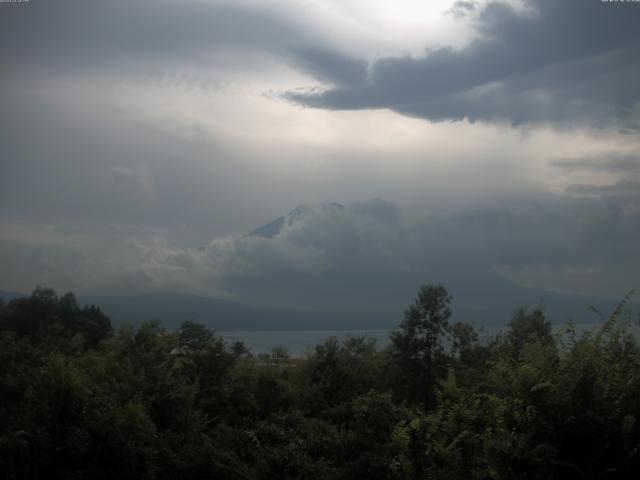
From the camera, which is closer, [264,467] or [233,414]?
[264,467]

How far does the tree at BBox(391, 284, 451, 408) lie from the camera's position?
49562 millimetres

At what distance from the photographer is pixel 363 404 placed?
1574 centimetres

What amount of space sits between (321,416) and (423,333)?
105 ft

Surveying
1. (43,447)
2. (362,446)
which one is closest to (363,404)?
(362,446)

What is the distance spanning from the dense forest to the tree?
19891 millimetres

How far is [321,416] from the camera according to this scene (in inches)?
807

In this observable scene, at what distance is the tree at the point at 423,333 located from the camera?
163ft

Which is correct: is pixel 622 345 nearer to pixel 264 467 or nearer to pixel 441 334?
pixel 264 467

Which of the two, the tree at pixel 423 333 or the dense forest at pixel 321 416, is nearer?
the dense forest at pixel 321 416

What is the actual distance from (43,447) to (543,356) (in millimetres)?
11397

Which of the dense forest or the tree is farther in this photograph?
the tree

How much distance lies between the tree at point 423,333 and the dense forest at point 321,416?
783 inches

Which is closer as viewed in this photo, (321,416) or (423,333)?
(321,416)

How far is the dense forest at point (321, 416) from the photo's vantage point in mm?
10195
